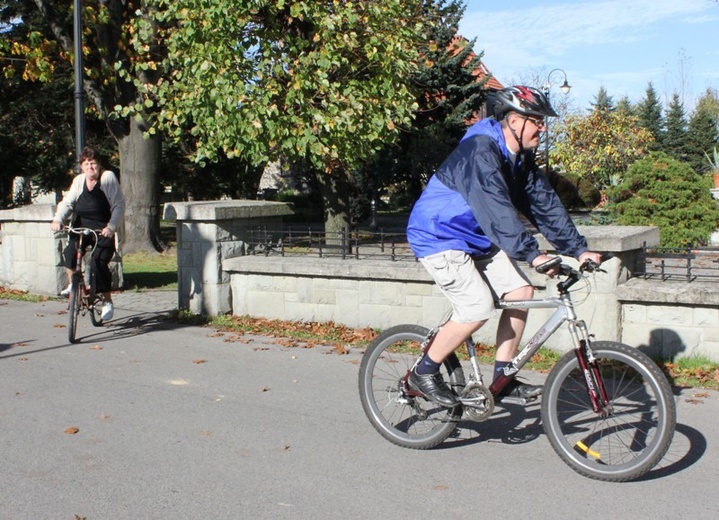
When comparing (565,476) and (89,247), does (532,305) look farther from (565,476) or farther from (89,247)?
(89,247)

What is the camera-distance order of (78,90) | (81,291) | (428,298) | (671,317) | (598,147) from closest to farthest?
(671,317), (428,298), (81,291), (78,90), (598,147)

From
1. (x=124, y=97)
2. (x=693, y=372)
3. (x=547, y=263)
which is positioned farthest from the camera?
(x=124, y=97)

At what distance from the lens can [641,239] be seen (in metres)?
6.97

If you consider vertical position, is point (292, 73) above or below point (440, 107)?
below

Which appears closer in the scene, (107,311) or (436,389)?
(436,389)

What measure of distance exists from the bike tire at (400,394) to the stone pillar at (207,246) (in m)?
4.42

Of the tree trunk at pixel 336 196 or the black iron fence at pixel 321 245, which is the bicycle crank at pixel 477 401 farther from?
the tree trunk at pixel 336 196

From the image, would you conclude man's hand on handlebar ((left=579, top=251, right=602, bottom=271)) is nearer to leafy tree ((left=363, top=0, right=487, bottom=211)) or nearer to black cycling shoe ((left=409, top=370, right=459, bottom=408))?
black cycling shoe ((left=409, top=370, right=459, bottom=408))

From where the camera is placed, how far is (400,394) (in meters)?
4.93

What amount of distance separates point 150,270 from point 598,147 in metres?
27.8

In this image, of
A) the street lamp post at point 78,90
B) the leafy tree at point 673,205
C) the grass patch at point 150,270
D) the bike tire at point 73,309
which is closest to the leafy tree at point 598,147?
the leafy tree at point 673,205

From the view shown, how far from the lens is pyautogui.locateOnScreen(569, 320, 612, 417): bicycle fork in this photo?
4207mm

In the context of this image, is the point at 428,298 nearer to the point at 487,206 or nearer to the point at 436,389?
the point at 436,389

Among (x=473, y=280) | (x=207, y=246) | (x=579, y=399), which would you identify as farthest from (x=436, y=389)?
(x=207, y=246)
